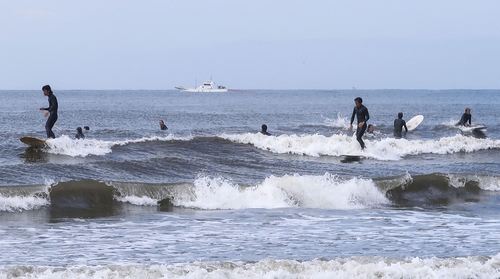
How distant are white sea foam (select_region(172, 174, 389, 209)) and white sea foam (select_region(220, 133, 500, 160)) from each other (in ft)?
23.9

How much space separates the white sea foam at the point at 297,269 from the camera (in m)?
8.16

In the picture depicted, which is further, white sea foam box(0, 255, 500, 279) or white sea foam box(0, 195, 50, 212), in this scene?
white sea foam box(0, 195, 50, 212)

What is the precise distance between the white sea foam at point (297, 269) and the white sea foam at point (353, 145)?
13478mm

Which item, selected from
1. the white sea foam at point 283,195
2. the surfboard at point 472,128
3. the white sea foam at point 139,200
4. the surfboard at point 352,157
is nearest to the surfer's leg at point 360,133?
the surfboard at point 352,157

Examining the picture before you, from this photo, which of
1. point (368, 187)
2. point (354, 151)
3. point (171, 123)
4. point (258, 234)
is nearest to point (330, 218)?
point (258, 234)

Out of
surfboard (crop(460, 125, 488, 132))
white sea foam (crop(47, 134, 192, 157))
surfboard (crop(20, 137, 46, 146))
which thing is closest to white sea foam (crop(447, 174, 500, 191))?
white sea foam (crop(47, 134, 192, 157))

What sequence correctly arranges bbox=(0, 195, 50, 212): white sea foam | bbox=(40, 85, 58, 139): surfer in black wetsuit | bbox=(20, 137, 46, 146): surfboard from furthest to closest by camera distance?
bbox=(20, 137, 46, 146): surfboard < bbox=(40, 85, 58, 139): surfer in black wetsuit < bbox=(0, 195, 50, 212): white sea foam

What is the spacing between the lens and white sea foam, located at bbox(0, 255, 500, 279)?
26.8 feet

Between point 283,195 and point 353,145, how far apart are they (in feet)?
31.2

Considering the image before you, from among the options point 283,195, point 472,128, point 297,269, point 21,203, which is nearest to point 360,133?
point 283,195

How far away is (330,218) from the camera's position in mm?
12398

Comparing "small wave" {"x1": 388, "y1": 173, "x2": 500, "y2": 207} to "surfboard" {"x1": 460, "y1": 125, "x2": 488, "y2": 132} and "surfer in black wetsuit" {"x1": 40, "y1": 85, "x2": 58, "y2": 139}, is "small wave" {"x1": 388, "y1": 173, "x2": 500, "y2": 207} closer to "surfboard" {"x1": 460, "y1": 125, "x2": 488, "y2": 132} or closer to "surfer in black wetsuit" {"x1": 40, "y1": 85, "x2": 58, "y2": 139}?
"surfer in black wetsuit" {"x1": 40, "y1": 85, "x2": 58, "y2": 139}

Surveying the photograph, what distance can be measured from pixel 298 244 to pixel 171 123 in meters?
32.7

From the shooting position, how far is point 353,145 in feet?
76.5
